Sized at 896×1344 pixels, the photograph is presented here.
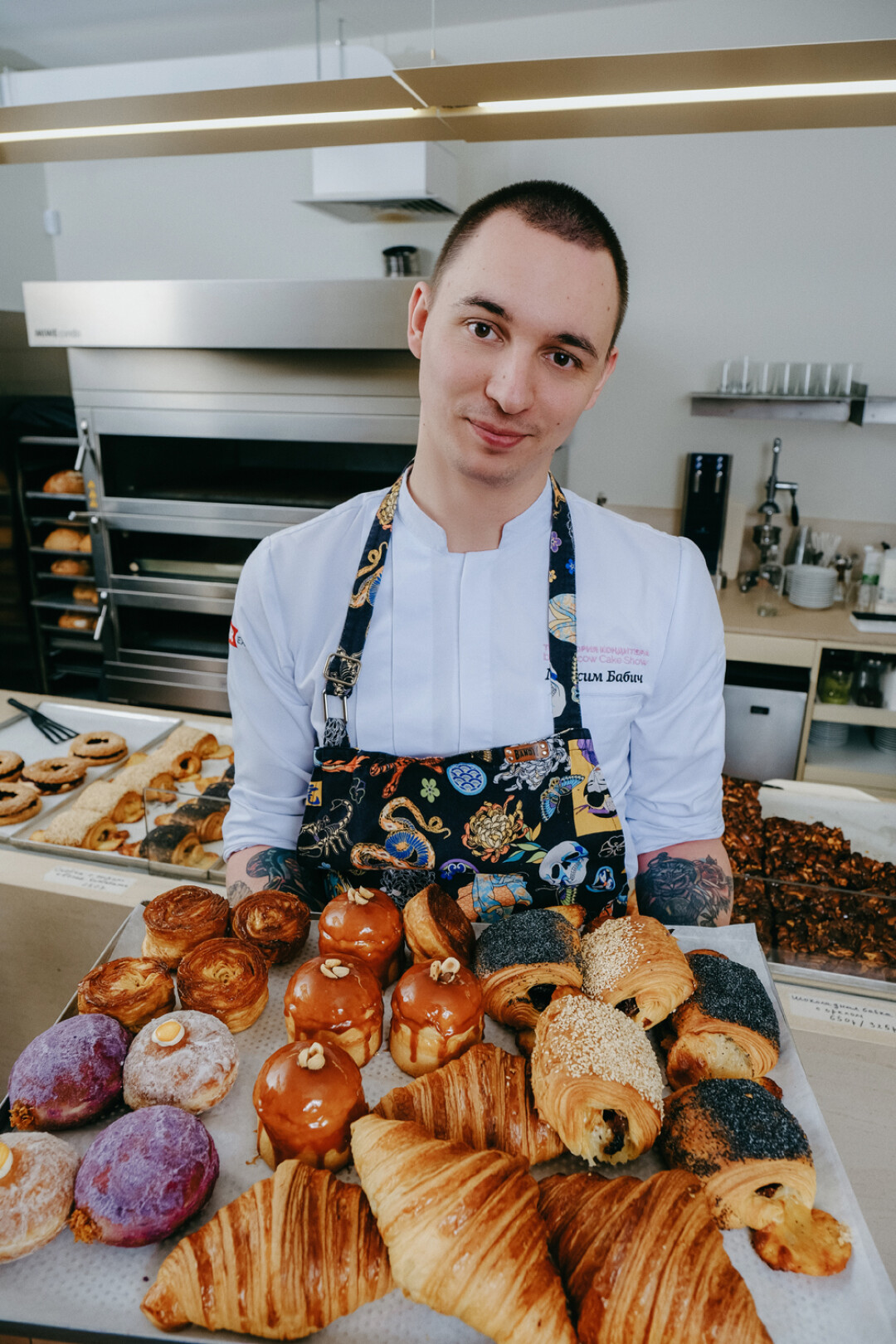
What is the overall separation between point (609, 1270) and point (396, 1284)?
175mm

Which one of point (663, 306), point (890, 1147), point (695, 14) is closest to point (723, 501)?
point (663, 306)

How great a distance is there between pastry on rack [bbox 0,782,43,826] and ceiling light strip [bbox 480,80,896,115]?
159 cm

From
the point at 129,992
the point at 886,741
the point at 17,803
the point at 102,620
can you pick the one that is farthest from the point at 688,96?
the point at 102,620

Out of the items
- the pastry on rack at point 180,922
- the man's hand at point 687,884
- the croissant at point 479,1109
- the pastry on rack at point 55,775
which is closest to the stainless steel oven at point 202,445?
the pastry on rack at point 55,775

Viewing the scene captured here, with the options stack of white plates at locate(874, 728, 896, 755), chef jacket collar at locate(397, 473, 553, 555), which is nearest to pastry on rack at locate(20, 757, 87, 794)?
chef jacket collar at locate(397, 473, 553, 555)

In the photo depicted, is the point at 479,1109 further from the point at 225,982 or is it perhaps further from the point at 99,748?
the point at 99,748

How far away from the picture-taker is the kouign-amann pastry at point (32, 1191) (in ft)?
2.16

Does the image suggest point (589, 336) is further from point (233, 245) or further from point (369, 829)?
point (233, 245)

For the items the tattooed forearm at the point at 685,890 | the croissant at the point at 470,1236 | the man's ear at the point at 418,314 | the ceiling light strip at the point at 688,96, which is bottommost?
the tattooed forearm at the point at 685,890

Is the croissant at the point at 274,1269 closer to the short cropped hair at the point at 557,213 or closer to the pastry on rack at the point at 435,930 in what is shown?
the pastry on rack at the point at 435,930

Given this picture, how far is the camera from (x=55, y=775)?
6.02 feet

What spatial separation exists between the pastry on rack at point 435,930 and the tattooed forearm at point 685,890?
0.43 m

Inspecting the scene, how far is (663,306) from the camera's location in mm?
3719

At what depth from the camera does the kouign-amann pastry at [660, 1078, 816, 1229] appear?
2.31 ft
